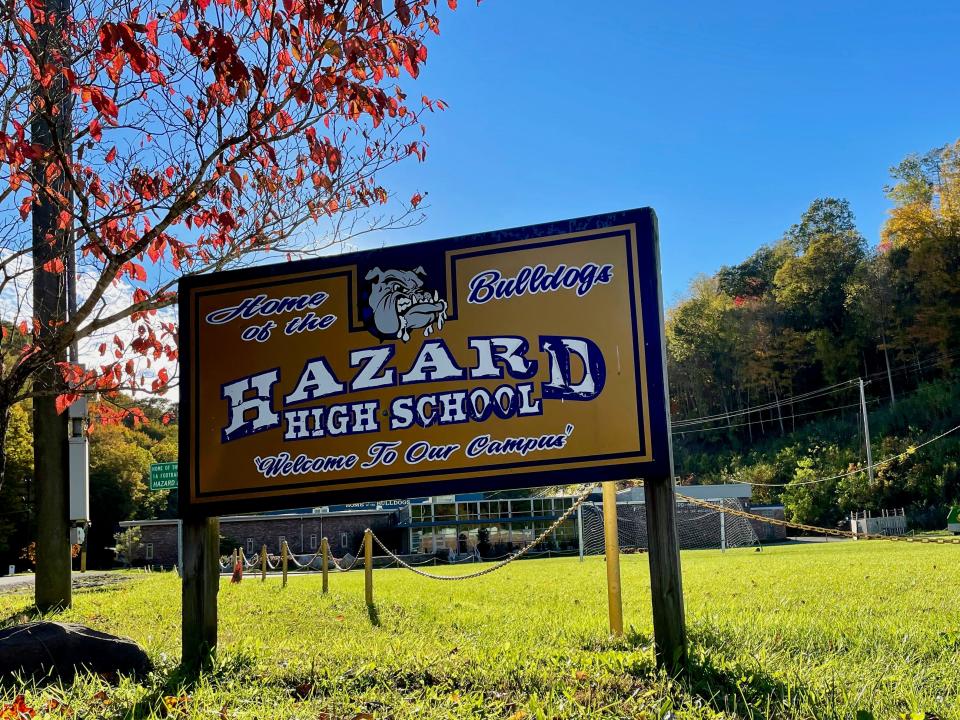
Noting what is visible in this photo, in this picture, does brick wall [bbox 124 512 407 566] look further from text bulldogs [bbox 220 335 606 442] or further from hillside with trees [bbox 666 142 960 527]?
text bulldogs [bbox 220 335 606 442]

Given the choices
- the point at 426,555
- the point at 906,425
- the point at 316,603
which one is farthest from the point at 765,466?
the point at 316,603

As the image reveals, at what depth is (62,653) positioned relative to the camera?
5.57 m

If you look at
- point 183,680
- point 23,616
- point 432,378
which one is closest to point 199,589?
point 183,680

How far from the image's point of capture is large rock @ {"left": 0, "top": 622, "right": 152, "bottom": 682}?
542 cm

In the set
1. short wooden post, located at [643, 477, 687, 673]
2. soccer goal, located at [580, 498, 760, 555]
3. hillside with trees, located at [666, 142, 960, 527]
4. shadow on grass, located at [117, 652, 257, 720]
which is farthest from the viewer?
hillside with trees, located at [666, 142, 960, 527]

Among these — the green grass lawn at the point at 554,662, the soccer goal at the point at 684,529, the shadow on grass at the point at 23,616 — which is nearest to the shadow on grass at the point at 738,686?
the green grass lawn at the point at 554,662

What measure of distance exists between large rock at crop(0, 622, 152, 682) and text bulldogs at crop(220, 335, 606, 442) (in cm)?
165

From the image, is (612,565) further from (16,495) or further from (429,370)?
(16,495)

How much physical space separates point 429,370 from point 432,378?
65mm

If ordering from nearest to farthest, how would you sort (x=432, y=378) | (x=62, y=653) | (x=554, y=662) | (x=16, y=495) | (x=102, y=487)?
(x=554, y=662)
(x=62, y=653)
(x=432, y=378)
(x=16, y=495)
(x=102, y=487)


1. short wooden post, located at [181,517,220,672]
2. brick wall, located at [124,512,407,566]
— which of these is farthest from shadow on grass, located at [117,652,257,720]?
brick wall, located at [124,512,407,566]

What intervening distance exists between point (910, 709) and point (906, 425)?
5601cm

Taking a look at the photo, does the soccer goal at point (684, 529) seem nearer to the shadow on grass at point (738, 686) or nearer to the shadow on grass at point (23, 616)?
the shadow on grass at point (23, 616)

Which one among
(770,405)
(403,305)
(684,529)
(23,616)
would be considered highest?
(770,405)
